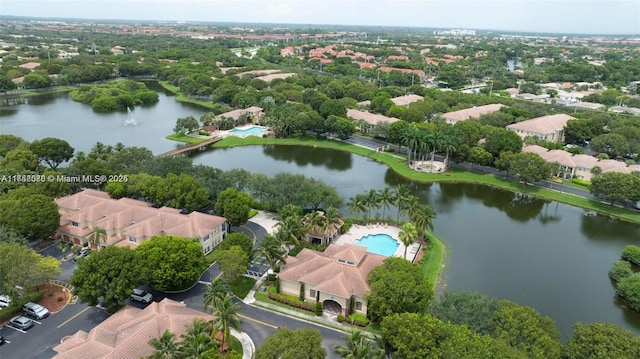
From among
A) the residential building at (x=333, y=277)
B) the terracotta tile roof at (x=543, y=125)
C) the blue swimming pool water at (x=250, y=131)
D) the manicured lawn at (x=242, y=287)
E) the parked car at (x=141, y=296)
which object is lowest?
the manicured lawn at (x=242, y=287)

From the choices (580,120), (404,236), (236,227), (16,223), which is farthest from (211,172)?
(580,120)

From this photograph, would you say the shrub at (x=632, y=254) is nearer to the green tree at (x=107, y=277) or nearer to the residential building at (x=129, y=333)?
the residential building at (x=129, y=333)

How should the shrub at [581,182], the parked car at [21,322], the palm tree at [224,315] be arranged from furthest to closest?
the shrub at [581,182] < the parked car at [21,322] < the palm tree at [224,315]

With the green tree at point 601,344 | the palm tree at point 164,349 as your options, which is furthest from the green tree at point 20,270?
the green tree at point 601,344

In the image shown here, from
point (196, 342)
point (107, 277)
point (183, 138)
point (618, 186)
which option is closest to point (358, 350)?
point (196, 342)

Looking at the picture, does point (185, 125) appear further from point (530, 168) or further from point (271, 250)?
point (530, 168)

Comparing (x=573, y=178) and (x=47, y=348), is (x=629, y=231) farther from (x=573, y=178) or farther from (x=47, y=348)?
(x=47, y=348)
